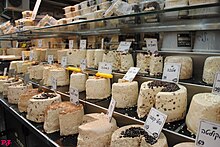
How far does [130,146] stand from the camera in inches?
43.5

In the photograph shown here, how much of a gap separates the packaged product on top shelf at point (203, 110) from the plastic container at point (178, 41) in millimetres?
661

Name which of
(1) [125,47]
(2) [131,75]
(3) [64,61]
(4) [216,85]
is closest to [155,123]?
(4) [216,85]

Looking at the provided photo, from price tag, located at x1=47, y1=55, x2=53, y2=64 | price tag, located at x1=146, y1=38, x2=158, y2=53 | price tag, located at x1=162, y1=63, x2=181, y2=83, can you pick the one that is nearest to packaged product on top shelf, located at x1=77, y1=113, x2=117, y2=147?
price tag, located at x1=162, y1=63, x2=181, y2=83

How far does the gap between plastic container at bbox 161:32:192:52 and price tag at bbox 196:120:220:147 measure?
0.89 m

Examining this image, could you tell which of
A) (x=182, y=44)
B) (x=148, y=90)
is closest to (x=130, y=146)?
(x=148, y=90)

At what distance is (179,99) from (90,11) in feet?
4.16

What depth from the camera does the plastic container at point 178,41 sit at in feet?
5.38

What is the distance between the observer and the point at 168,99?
1.16 meters

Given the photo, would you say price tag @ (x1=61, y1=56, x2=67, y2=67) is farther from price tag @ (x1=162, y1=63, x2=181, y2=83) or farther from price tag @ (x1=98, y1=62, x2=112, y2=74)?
price tag @ (x1=162, y1=63, x2=181, y2=83)

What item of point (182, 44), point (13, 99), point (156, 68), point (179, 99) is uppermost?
point (182, 44)

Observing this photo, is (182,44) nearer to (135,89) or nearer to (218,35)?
(218,35)

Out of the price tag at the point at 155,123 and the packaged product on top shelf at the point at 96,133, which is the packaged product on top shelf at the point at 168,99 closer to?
the price tag at the point at 155,123

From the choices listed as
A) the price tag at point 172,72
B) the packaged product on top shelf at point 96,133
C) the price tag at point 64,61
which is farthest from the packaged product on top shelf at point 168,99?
the price tag at point 64,61

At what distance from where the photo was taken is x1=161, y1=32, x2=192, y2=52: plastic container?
164cm
